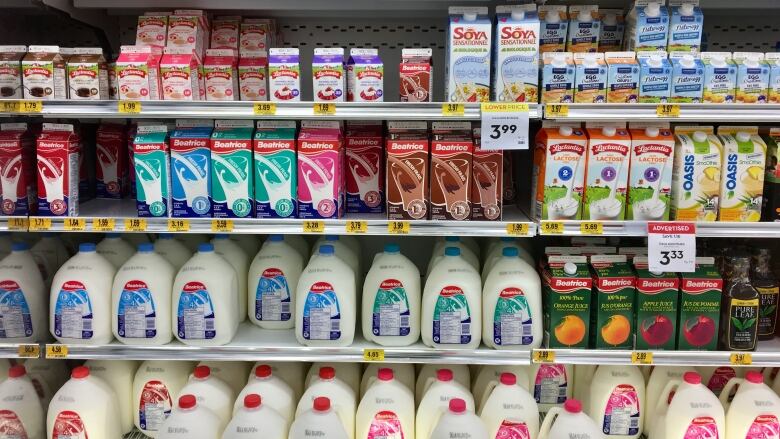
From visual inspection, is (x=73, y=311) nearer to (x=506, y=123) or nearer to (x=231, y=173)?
(x=231, y=173)

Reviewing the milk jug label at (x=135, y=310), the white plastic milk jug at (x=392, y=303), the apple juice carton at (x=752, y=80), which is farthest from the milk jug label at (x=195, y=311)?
the apple juice carton at (x=752, y=80)

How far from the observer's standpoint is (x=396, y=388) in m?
2.25

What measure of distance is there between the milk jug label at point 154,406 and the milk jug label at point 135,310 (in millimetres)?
235

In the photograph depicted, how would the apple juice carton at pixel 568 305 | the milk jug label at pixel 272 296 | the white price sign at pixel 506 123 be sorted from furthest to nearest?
the milk jug label at pixel 272 296 → the apple juice carton at pixel 568 305 → the white price sign at pixel 506 123

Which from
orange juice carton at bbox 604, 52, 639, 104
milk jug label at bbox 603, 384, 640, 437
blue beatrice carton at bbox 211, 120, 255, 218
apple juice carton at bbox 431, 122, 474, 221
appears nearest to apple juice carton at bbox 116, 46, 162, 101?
blue beatrice carton at bbox 211, 120, 255, 218

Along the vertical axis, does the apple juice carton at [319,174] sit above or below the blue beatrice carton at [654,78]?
below

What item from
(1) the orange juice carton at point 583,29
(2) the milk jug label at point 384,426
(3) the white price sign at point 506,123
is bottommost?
(2) the milk jug label at point 384,426

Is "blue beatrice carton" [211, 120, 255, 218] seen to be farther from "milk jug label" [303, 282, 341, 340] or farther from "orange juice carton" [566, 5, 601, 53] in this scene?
"orange juice carton" [566, 5, 601, 53]

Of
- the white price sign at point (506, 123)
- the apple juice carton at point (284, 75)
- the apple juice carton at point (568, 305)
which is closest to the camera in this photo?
the white price sign at point (506, 123)

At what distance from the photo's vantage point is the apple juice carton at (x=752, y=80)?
2152 millimetres

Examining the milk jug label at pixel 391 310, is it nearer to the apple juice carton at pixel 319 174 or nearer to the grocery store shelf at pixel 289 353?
the grocery store shelf at pixel 289 353

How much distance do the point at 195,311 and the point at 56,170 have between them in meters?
0.71

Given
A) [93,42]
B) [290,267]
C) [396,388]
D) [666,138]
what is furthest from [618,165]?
[93,42]

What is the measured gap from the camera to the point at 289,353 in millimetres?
2264
